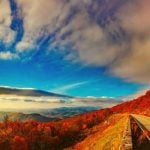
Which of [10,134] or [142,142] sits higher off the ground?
[10,134]

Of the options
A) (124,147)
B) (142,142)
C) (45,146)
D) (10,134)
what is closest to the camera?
(124,147)

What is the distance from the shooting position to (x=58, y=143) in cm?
12431

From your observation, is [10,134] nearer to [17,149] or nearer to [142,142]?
[17,149]

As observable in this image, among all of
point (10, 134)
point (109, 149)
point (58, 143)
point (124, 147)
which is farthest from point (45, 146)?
point (124, 147)

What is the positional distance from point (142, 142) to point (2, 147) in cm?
8963

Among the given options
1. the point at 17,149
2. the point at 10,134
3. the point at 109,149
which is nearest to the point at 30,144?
the point at 17,149

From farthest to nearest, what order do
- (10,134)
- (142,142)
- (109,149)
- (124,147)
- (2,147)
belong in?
1. (10,134)
2. (2,147)
3. (109,149)
4. (142,142)
5. (124,147)

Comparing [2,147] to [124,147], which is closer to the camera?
[124,147]

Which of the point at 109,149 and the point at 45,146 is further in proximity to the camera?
the point at 45,146

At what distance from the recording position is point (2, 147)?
4894 inches

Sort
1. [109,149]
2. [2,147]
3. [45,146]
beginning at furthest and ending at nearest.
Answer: [2,147] < [45,146] < [109,149]

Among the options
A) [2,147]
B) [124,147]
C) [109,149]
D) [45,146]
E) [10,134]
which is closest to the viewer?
[124,147]

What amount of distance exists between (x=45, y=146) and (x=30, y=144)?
34.5ft

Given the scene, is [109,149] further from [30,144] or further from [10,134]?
[10,134]
